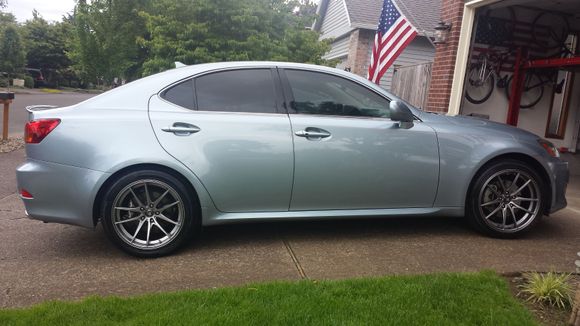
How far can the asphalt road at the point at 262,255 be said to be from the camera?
3371 millimetres

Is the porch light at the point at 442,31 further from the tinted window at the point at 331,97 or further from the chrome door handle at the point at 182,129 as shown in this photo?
the chrome door handle at the point at 182,129

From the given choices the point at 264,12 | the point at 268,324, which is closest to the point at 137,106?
the point at 268,324

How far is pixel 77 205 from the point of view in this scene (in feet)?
12.1

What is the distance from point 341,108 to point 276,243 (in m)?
1.33

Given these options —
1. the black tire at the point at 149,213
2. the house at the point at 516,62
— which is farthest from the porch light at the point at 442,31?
the black tire at the point at 149,213

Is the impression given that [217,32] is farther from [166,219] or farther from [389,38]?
[166,219]

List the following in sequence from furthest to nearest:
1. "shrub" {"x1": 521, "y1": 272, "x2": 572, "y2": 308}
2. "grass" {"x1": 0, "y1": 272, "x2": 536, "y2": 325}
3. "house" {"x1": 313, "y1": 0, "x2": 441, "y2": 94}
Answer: "house" {"x1": 313, "y1": 0, "x2": 441, "y2": 94} → "shrub" {"x1": 521, "y1": 272, "x2": 572, "y2": 308} → "grass" {"x1": 0, "y1": 272, "x2": 536, "y2": 325}

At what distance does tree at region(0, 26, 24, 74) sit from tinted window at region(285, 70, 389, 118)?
38.8m

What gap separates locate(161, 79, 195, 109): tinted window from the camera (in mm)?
3947

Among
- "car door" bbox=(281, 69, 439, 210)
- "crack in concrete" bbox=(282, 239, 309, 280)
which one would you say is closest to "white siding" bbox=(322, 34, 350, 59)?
"car door" bbox=(281, 69, 439, 210)

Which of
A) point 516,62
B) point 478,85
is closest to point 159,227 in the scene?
point 478,85

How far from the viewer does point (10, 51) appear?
121 ft

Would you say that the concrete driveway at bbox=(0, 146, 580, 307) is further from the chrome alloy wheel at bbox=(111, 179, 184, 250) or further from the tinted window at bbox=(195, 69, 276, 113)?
the tinted window at bbox=(195, 69, 276, 113)

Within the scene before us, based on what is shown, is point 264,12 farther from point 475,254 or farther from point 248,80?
point 475,254
